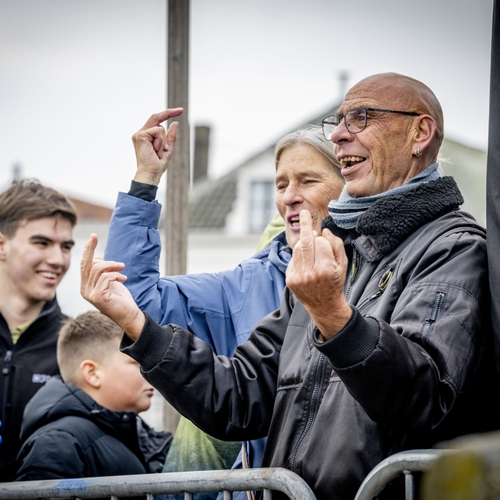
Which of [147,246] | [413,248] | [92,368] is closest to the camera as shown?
[413,248]

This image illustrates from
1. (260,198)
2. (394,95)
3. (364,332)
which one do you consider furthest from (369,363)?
(260,198)

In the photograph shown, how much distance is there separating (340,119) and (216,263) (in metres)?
28.0

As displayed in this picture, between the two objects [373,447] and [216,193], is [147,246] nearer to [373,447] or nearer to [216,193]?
[373,447]

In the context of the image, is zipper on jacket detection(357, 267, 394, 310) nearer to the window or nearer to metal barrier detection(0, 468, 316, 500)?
metal barrier detection(0, 468, 316, 500)

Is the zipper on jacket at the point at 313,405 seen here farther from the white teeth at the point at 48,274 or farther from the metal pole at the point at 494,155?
the white teeth at the point at 48,274

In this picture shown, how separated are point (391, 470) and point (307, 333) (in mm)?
583

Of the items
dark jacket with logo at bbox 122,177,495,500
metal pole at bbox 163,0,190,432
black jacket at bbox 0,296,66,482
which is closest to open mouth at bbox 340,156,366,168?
dark jacket with logo at bbox 122,177,495,500

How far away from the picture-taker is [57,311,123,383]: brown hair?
3875 millimetres

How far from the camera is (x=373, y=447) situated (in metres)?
2.00

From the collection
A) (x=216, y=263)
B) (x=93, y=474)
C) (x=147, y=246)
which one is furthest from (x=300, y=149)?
(x=216, y=263)

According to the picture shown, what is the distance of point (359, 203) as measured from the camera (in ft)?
8.01

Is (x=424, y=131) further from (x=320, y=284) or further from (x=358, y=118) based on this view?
(x=320, y=284)

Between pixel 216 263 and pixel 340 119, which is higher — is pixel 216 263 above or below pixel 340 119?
below

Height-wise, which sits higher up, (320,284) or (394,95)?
(394,95)
